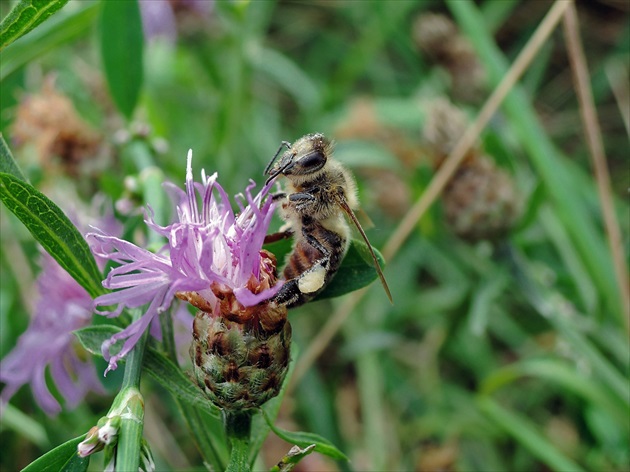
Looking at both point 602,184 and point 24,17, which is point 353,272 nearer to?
point 24,17

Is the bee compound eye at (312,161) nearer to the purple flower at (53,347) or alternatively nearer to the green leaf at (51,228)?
the green leaf at (51,228)

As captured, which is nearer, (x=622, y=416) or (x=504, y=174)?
(x=622, y=416)

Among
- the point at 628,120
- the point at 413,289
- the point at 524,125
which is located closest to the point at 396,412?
the point at 413,289

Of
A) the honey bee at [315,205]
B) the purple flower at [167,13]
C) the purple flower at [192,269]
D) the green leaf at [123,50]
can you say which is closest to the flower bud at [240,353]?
the purple flower at [192,269]

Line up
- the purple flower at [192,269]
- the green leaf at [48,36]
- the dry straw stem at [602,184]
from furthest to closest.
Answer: the dry straw stem at [602,184]
the green leaf at [48,36]
the purple flower at [192,269]

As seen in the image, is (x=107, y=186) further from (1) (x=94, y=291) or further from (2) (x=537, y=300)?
(2) (x=537, y=300)

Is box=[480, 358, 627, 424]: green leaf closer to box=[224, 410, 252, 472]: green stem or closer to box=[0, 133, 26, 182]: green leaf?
box=[224, 410, 252, 472]: green stem
